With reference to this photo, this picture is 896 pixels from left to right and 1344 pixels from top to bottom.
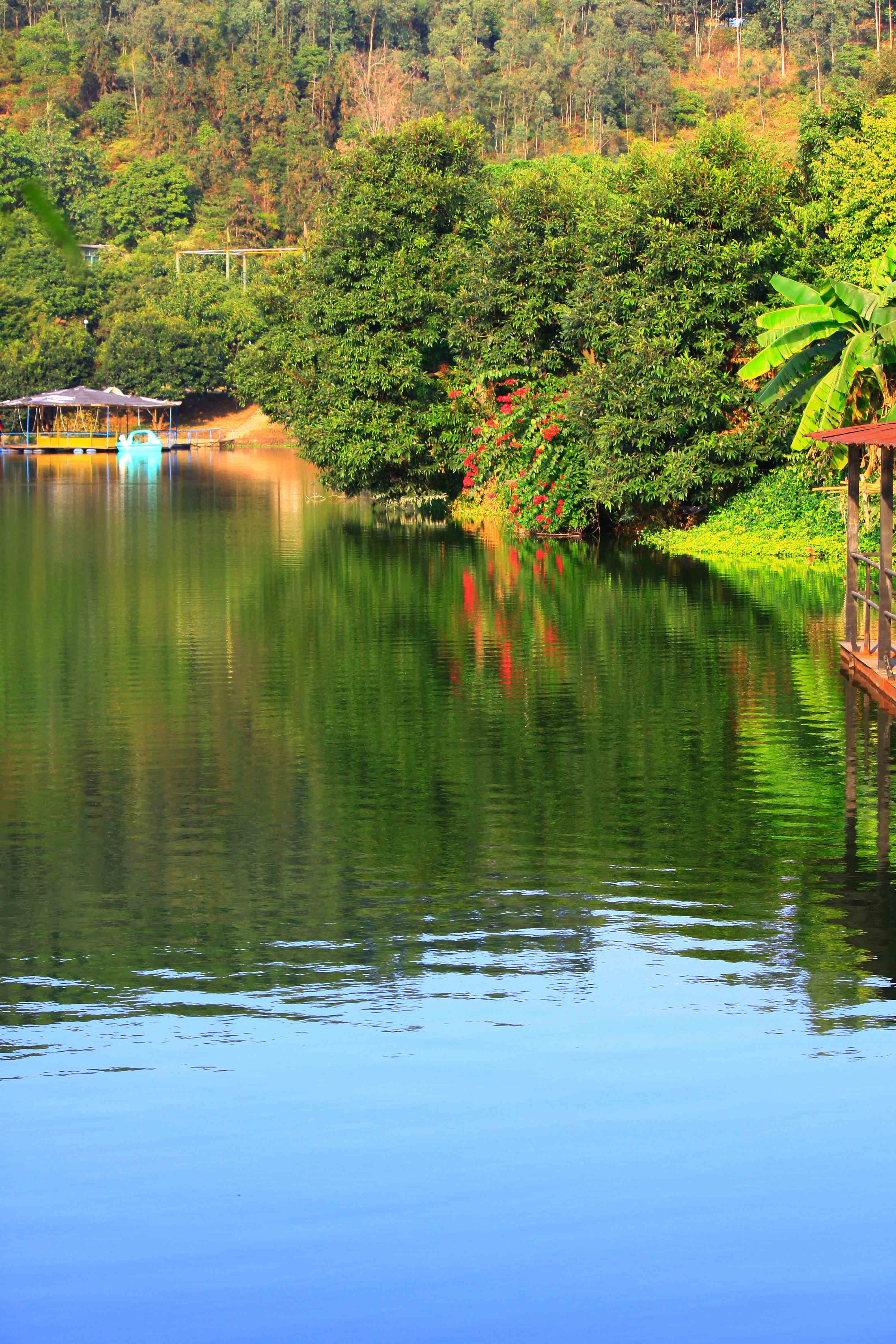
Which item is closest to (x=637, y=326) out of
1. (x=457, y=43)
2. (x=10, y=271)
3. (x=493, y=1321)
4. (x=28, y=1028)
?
(x=28, y=1028)

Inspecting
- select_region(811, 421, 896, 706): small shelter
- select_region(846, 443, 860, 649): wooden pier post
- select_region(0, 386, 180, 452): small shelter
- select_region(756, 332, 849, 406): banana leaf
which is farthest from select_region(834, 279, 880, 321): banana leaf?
select_region(0, 386, 180, 452): small shelter

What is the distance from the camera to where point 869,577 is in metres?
17.6

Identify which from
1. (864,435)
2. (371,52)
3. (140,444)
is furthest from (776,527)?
(371,52)

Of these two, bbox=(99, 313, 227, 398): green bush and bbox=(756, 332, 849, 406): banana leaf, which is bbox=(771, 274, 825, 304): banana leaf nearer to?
bbox=(756, 332, 849, 406): banana leaf

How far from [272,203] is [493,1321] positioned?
13391 cm

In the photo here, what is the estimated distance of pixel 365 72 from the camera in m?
148

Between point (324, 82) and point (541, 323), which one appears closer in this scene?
point (541, 323)

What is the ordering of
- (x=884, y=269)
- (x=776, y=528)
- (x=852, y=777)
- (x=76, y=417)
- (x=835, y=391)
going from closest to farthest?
(x=852, y=777) < (x=835, y=391) < (x=884, y=269) < (x=776, y=528) < (x=76, y=417)

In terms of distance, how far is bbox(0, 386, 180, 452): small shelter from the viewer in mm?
83250

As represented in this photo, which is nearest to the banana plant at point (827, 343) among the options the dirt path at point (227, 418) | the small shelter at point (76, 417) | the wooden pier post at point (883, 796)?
the wooden pier post at point (883, 796)

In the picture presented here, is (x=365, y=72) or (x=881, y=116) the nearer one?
(x=881, y=116)

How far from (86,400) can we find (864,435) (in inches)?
2828

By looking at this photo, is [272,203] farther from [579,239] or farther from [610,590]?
[610,590]

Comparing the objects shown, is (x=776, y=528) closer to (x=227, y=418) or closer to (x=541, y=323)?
(x=541, y=323)
